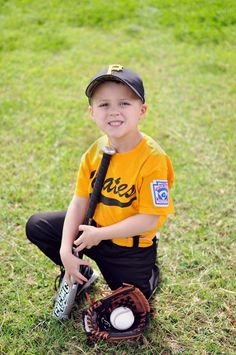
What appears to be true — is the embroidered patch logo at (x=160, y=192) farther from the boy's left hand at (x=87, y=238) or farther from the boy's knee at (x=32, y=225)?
the boy's knee at (x=32, y=225)

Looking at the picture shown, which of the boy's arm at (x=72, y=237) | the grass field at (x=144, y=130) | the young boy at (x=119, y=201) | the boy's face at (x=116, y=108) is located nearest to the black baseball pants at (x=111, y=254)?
the young boy at (x=119, y=201)

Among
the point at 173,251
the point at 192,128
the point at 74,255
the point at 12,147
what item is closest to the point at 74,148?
the point at 12,147

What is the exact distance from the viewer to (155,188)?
189 centimetres

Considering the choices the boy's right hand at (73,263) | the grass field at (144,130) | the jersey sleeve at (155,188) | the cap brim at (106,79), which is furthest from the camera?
the grass field at (144,130)

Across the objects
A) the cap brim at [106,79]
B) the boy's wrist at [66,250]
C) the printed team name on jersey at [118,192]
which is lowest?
the boy's wrist at [66,250]

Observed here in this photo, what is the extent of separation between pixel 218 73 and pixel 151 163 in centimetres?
315

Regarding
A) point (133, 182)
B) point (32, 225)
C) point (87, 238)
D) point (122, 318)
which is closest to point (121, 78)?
point (133, 182)

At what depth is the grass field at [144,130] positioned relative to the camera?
2.14m

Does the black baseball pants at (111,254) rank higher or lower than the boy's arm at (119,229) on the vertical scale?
lower

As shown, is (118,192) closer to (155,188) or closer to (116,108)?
(155,188)

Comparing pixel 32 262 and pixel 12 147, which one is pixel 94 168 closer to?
pixel 32 262

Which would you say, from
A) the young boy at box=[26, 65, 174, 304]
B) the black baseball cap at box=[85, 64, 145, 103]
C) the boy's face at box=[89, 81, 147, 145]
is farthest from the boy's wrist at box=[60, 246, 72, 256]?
the black baseball cap at box=[85, 64, 145, 103]

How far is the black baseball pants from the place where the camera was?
81.4 inches

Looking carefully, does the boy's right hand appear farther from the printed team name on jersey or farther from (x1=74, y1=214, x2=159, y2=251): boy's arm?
the printed team name on jersey
